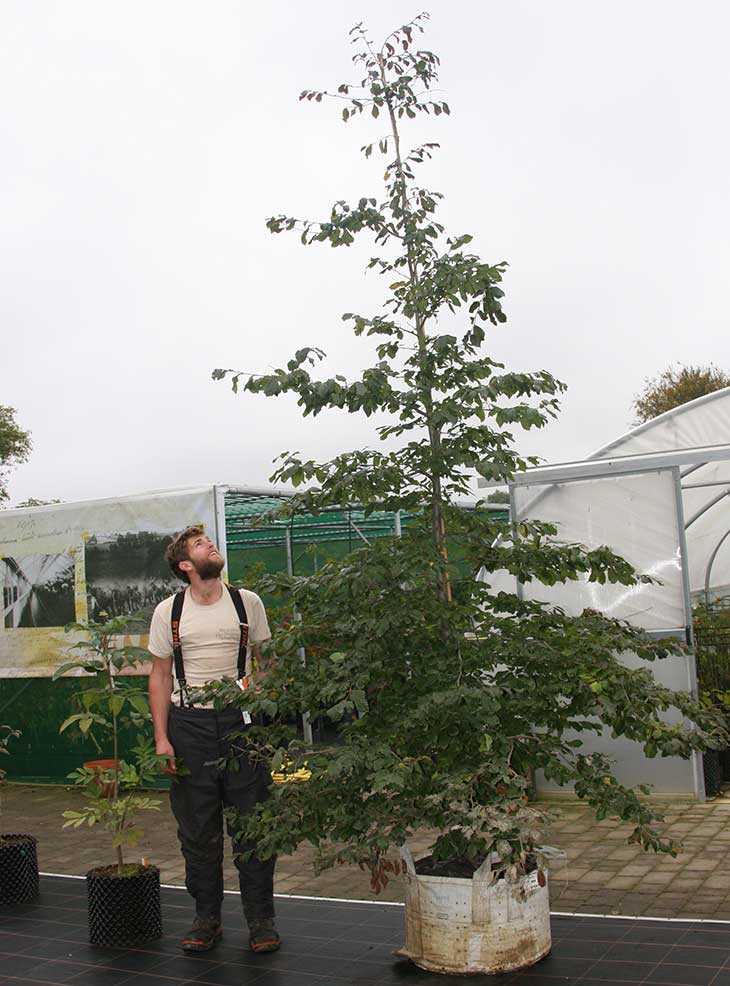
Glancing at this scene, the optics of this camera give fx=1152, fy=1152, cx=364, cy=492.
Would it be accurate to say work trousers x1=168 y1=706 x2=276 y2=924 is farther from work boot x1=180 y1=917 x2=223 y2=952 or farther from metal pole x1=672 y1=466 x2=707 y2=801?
metal pole x1=672 y1=466 x2=707 y2=801

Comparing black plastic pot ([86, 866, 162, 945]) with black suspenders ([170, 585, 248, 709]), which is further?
black plastic pot ([86, 866, 162, 945])

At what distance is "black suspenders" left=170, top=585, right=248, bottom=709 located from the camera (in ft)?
16.9

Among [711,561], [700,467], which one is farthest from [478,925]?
[711,561]

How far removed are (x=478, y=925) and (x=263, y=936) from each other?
1.07 meters

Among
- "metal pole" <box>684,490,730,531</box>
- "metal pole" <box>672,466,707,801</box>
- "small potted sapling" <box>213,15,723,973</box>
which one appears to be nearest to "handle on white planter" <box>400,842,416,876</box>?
"small potted sapling" <box>213,15,723,973</box>

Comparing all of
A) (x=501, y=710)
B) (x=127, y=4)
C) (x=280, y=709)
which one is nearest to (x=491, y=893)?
(x=501, y=710)

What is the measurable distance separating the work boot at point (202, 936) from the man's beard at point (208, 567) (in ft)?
5.14

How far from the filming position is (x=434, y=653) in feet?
15.4

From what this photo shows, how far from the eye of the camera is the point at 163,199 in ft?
30.0

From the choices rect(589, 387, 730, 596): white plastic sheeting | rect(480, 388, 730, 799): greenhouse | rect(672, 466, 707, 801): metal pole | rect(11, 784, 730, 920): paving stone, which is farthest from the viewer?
rect(589, 387, 730, 596): white plastic sheeting

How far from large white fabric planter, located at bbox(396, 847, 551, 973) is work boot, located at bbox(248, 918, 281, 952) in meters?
0.74

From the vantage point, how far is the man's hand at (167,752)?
5102 millimetres

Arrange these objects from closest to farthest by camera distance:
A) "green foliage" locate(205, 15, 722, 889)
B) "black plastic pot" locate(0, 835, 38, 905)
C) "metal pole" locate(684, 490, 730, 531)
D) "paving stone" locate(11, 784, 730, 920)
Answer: "green foliage" locate(205, 15, 722, 889) → "paving stone" locate(11, 784, 730, 920) → "black plastic pot" locate(0, 835, 38, 905) → "metal pole" locate(684, 490, 730, 531)

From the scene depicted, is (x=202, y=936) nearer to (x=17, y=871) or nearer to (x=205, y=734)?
(x=205, y=734)
